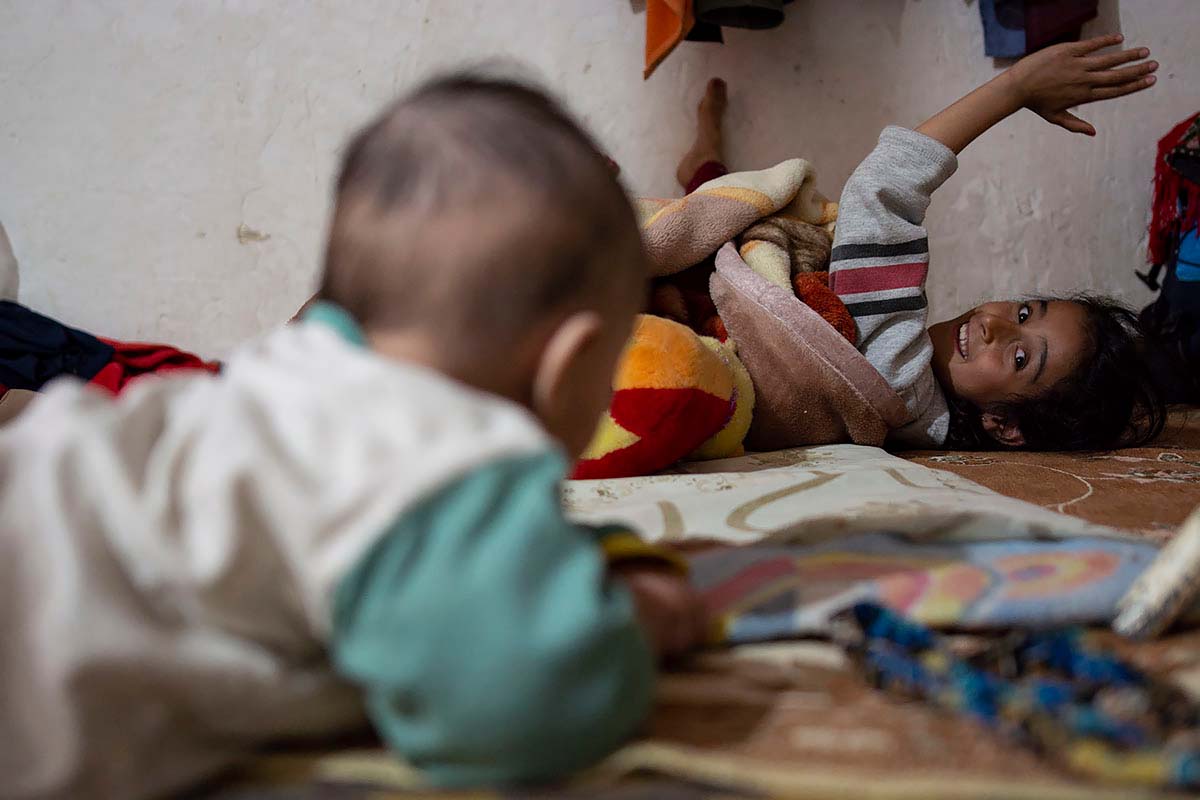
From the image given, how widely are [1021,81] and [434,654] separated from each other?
1.46 m

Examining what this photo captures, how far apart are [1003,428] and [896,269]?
0.29 metres

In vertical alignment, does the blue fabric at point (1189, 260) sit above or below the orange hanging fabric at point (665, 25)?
below

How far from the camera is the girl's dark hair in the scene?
1372mm

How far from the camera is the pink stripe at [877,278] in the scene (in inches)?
54.4

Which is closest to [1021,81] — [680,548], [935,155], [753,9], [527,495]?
[935,155]

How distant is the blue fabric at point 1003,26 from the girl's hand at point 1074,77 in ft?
1.02

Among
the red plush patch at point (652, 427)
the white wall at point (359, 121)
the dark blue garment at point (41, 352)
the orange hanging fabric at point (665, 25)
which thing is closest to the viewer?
the red plush patch at point (652, 427)

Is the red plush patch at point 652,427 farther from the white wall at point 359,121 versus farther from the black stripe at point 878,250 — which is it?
the white wall at point 359,121

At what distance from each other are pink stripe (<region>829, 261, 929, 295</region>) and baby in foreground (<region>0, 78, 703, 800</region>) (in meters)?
1.02

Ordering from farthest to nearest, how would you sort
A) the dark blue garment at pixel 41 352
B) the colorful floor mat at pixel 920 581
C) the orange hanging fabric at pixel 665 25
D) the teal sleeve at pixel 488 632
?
the orange hanging fabric at pixel 665 25
the dark blue garment at pixel 41 352
the colorful floor mat at pixel 920 581
the teal sleeve at pixel 488 632

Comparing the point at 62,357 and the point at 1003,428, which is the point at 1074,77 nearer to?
the point at 1003,428

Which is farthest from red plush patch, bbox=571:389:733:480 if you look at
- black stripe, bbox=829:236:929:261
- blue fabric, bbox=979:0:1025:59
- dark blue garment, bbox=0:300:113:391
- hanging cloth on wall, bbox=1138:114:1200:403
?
blue fabric, bbox=979:0:1025:59

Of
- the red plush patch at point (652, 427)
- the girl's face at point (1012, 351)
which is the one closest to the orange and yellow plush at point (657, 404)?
the red plush patch at point (652, 427)

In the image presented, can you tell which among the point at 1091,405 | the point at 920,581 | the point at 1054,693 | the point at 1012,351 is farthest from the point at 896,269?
the point at 1054,693
